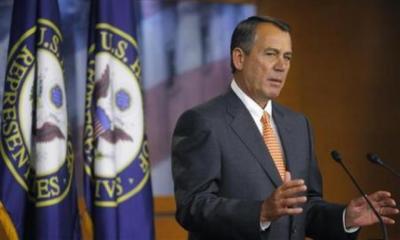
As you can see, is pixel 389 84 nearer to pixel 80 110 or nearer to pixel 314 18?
pixel 314 18

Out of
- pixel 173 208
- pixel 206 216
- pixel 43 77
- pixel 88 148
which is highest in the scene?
pixel 43 77

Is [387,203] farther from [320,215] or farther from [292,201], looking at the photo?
[292,201]

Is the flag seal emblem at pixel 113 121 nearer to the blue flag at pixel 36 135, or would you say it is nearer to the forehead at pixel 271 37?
the blue flag at pixel 36 135

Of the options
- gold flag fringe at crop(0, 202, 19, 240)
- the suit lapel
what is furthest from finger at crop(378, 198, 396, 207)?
gold flag fringe at crop(0, 202, 19, 240)

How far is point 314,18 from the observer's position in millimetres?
4859

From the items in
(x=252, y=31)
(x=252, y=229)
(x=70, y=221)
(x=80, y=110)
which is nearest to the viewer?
(x=252, y=229)

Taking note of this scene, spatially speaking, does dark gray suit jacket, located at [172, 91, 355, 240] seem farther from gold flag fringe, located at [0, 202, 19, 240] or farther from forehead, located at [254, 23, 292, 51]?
gold flag fringe, located at [0, 202, 19, 240]

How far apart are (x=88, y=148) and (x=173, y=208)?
1845 millimetres

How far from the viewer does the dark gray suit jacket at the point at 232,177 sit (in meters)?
2.40

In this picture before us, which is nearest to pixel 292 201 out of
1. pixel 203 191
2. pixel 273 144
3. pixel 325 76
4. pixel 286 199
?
pixel 286 199

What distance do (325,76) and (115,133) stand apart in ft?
7.82

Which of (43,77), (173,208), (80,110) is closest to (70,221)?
(43,77)

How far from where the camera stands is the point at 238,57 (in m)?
2.69

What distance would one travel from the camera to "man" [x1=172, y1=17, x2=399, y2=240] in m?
2.42
